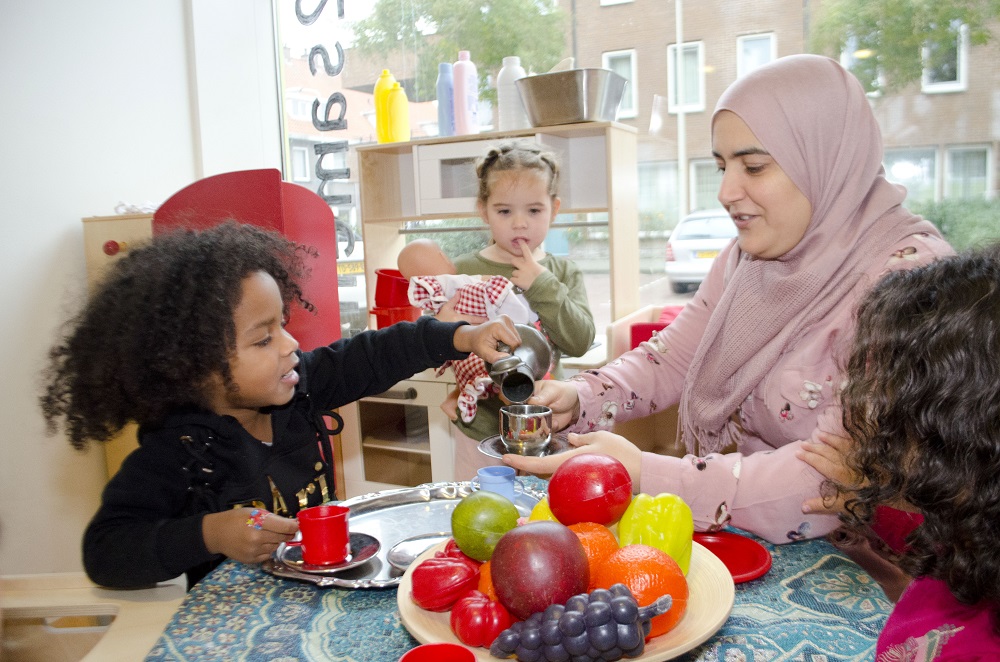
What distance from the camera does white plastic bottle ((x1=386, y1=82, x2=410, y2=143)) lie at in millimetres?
3153

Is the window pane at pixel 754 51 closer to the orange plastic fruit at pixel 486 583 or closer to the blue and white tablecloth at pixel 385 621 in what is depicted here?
→ the blue and white tablecloth at pixel 385 621

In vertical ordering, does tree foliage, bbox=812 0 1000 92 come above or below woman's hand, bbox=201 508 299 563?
above

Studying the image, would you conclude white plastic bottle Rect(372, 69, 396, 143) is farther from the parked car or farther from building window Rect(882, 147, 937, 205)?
building window Rect(882, 147, 937, 205)

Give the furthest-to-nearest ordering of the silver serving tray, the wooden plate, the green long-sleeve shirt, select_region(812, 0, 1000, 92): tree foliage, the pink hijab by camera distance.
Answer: select_region(812, 0, 1000, 92): tree foliage, the green long-sleeve shirt, the pink hijab, the silver serving tray, the wooden plate

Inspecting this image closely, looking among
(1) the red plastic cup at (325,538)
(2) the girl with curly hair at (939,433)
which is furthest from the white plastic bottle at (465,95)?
(2) the girl with curly hair at (939,433)

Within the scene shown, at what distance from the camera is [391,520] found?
1218 mm

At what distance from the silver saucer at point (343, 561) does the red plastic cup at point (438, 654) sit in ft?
1.31

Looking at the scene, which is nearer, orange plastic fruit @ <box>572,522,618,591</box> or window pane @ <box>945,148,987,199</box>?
orange plastic fruit @ <box>572,522,618,591</box>

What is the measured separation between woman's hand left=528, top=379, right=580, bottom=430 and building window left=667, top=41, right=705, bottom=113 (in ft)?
5.69

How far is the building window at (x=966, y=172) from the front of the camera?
2.57 m

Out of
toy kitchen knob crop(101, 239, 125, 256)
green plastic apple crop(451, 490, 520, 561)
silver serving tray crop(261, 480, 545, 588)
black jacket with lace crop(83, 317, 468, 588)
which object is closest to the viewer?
green plastic apple crop(451, 490, 520, 561)

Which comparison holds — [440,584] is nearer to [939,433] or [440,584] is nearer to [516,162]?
[939,433]

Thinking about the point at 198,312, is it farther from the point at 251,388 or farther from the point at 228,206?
the point at 228,206

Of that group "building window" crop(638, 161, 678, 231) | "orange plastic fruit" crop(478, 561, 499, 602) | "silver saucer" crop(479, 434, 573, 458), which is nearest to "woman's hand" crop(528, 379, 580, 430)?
"silver saucer" crop(479, 434, 573, 458)
